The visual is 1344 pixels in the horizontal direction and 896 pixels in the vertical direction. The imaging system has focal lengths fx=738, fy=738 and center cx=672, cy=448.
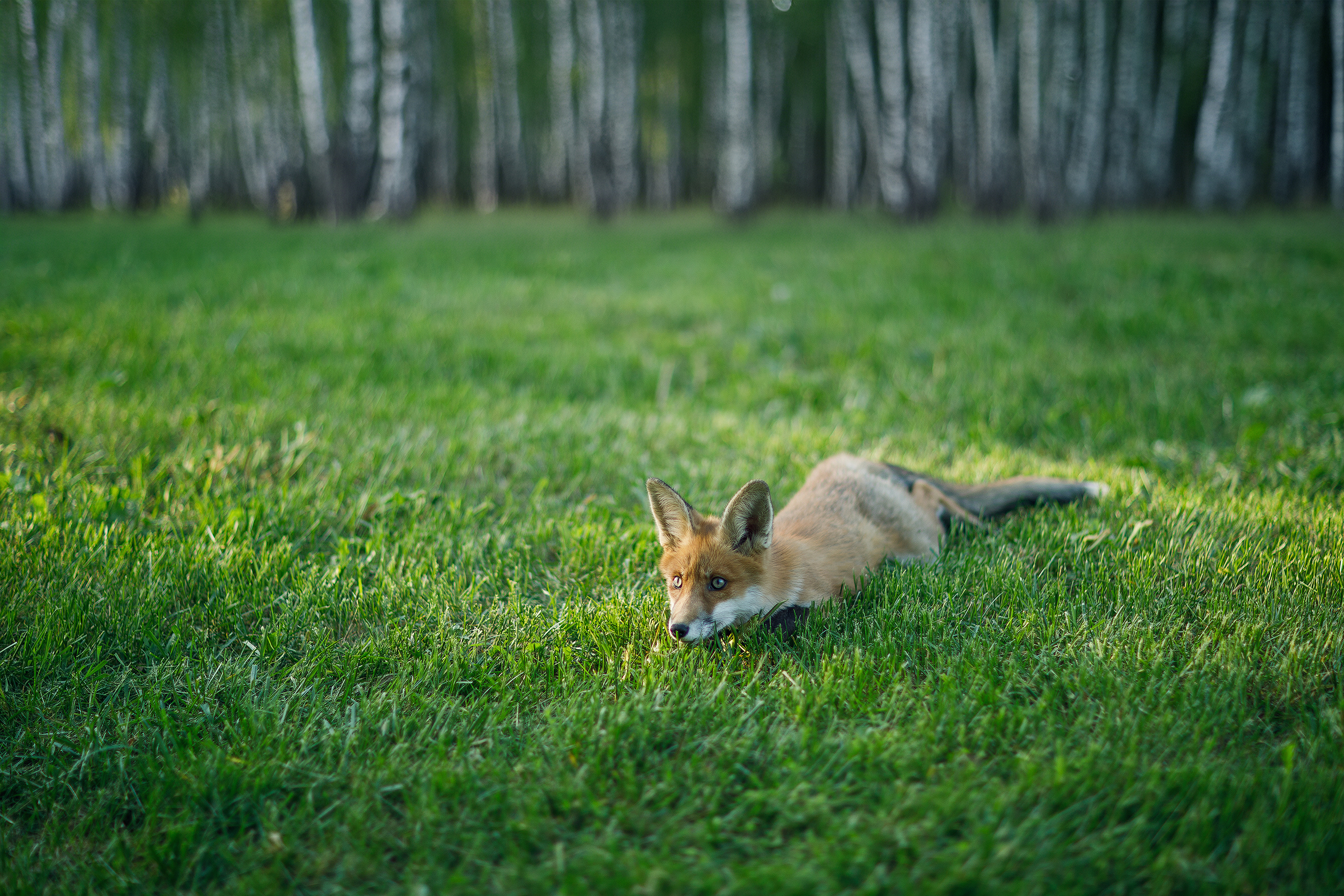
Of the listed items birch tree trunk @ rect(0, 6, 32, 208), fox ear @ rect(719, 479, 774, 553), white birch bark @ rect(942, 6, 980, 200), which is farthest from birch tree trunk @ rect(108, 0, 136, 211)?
fox ear @ rect(719, 479, 774, 553)

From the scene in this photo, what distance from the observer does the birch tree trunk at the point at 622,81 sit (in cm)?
2298

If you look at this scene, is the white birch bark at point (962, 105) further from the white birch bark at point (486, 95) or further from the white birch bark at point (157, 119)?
the white birch bark at point (157, 119)

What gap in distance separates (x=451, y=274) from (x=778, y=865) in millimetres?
9134

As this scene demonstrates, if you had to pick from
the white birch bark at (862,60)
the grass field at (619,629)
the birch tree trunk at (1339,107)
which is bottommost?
the grass field at (619,629)

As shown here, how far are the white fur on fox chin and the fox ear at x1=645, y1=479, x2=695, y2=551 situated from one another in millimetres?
368

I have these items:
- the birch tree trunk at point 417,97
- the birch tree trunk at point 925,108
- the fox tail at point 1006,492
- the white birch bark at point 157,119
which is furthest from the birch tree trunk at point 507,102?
the fox tail at point 1006,492

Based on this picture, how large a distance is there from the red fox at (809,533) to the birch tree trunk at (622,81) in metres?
19.6

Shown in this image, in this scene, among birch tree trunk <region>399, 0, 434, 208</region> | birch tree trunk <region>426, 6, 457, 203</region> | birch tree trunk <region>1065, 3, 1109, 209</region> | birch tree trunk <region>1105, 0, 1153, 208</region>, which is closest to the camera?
birch tree trunk <region>399, 0, 434, 208</region>

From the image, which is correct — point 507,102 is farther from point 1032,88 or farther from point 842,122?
point 1032,88

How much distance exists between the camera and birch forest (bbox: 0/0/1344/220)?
1852 centimetres

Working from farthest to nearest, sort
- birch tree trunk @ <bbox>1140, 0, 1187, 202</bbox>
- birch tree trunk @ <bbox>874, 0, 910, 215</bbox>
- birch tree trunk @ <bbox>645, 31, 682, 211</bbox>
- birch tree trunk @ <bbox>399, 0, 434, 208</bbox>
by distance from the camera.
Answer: birch tree trunk @ <bbox>645, 31, 682, 211</bbox>, birch tree trunk @ <bbox>1140, 0, 1187, 202</bbox>, birch tree trunk @ <bbox>874, 0, 910, 215</bbox>, birch tree trunk @ <bbox>399, 0, 434, 208</bbox>

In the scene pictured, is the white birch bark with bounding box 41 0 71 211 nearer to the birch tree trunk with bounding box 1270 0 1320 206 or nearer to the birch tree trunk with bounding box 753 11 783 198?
the birch tree trunk with bounding box 753 11 783 198

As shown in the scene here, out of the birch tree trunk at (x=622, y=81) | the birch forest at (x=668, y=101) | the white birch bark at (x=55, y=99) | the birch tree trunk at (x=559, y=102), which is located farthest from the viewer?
the white birch bark at (x=55, y=99)

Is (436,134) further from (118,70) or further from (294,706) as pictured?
(294,706)
